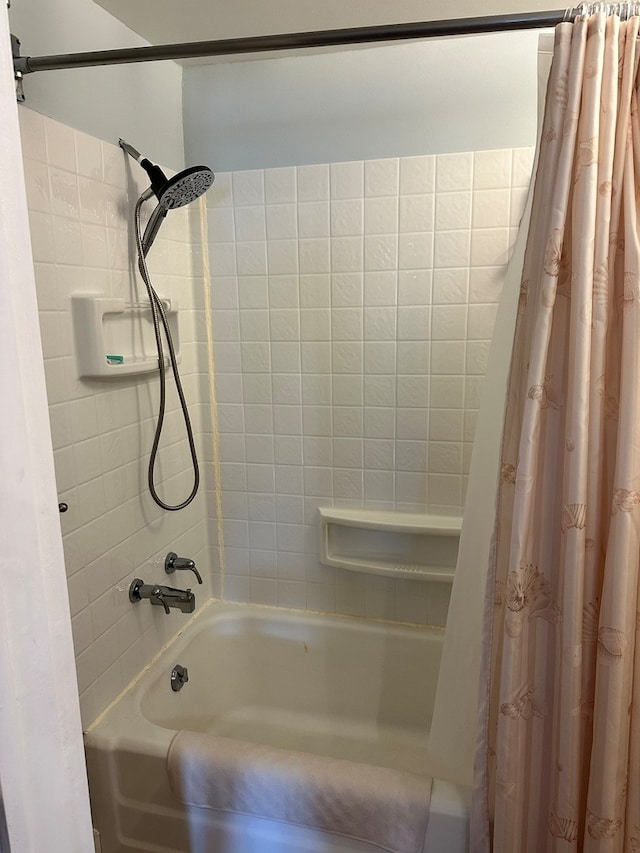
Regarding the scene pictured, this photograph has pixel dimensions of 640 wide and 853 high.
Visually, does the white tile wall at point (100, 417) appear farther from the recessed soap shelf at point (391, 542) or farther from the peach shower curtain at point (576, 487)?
the peach shower curtain at point (576, 487)

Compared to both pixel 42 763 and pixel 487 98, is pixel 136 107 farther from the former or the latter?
pixel 42 763

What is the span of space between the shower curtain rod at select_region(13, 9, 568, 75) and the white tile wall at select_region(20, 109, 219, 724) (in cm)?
15

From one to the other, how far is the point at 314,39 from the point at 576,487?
974 mm

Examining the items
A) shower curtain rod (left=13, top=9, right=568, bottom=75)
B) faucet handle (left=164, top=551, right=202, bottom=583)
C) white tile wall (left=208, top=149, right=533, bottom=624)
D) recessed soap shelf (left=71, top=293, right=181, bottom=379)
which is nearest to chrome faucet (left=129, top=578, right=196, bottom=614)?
faucet handle (left=164, top=551, right=202, bottom=583)

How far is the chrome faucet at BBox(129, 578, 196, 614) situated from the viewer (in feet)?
5.47

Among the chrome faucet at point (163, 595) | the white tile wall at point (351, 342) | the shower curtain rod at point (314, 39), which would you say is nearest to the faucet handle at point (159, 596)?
the chrome faucet at point (163, 595)

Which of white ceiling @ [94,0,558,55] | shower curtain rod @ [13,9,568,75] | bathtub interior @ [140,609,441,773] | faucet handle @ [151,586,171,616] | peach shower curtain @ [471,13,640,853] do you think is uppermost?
white ceiling @ [94,0,558,55]

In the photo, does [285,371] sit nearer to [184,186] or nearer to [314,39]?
[184,186]

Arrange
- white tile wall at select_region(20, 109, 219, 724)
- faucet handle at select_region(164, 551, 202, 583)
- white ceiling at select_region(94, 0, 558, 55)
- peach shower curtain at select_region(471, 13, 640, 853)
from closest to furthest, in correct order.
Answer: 1. peach shower curtain at select_region(471, 13, 640, 853)
2. white tile wall at select_region(20, 109, 219, 724)
3. white ceiling at select_region(94, 0, 558, 55)
4. faucet handle at select_region(164, 551, 202, 583)

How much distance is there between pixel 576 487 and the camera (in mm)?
984

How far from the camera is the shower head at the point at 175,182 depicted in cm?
140

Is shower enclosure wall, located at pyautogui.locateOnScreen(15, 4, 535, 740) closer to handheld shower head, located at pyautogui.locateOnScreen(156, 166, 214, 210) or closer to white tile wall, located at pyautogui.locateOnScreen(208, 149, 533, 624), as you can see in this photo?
white tile wall, located at pyautogui.locateOnScreen(208, 149, 533, 624)

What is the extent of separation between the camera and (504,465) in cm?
109

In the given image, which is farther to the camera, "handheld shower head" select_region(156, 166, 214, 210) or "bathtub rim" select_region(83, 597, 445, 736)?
"bathtub rim" select_region(83, 597, 445, 736)
